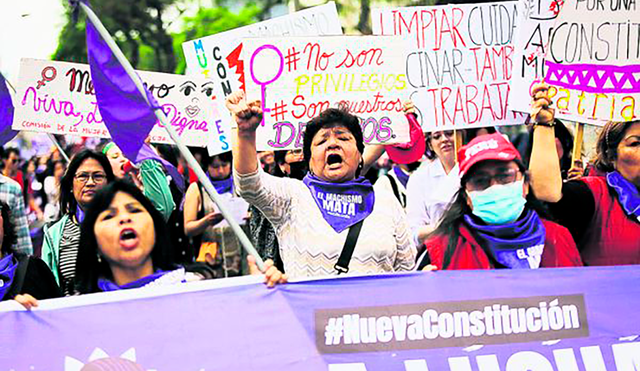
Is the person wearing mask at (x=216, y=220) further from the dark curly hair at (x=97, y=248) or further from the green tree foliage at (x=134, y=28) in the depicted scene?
the green tree foliage at (x=134, y=28)

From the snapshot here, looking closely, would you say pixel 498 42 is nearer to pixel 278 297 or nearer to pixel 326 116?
pixel 326 116

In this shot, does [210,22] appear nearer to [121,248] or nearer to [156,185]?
[156,185]

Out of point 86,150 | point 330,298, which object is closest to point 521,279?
point 330,298

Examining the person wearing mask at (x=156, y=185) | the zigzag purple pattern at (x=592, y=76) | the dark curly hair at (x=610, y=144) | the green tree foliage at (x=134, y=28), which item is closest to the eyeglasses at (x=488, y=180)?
the dark curly hair at (x=610, y=144)

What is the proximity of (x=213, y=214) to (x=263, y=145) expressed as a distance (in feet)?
7.96

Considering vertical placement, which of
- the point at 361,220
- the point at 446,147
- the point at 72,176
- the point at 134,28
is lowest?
the point at 361,220

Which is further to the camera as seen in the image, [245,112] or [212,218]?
[212,218]

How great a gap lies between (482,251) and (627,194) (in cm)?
90

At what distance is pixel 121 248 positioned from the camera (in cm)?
460

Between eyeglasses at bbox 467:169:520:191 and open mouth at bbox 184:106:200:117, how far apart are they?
10.8 feet

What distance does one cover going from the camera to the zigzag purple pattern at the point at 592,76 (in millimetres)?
6035

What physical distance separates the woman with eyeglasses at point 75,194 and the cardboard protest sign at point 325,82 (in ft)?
3.42

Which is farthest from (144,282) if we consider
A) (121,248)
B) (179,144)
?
(179,144)

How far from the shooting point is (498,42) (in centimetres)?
713
